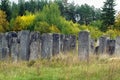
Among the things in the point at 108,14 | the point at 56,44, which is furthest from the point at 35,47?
the point at 108,14

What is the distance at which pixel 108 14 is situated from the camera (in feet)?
251

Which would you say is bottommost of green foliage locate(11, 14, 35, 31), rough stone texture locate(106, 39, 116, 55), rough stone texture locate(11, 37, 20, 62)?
green foliage locate(11, 14, 35, 31)

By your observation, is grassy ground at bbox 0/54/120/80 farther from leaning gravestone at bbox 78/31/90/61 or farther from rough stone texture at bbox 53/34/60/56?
rough stone texture at bbox 53/34/60/56

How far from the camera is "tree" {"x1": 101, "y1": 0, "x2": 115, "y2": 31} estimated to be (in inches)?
2987

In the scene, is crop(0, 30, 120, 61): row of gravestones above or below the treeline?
above

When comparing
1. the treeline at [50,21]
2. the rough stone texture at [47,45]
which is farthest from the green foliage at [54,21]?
the rough stone texture at [47,45]

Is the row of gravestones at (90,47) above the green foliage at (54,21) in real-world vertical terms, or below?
above

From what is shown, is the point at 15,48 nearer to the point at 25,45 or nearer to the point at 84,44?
the point at 25,45

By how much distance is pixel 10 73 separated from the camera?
15.4 meters

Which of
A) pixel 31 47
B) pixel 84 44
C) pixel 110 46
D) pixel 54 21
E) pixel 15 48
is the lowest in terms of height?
pixel 54 21

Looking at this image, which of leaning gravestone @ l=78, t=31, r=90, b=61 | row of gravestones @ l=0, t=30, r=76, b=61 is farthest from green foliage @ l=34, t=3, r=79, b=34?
leaning gravestone @ l=78, t=31, r=90, b=61

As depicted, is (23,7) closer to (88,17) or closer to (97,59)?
(88,17)

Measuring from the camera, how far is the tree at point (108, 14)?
7588 centimetres

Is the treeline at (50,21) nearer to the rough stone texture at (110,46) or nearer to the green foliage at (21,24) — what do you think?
the green foliage at (21,24)
